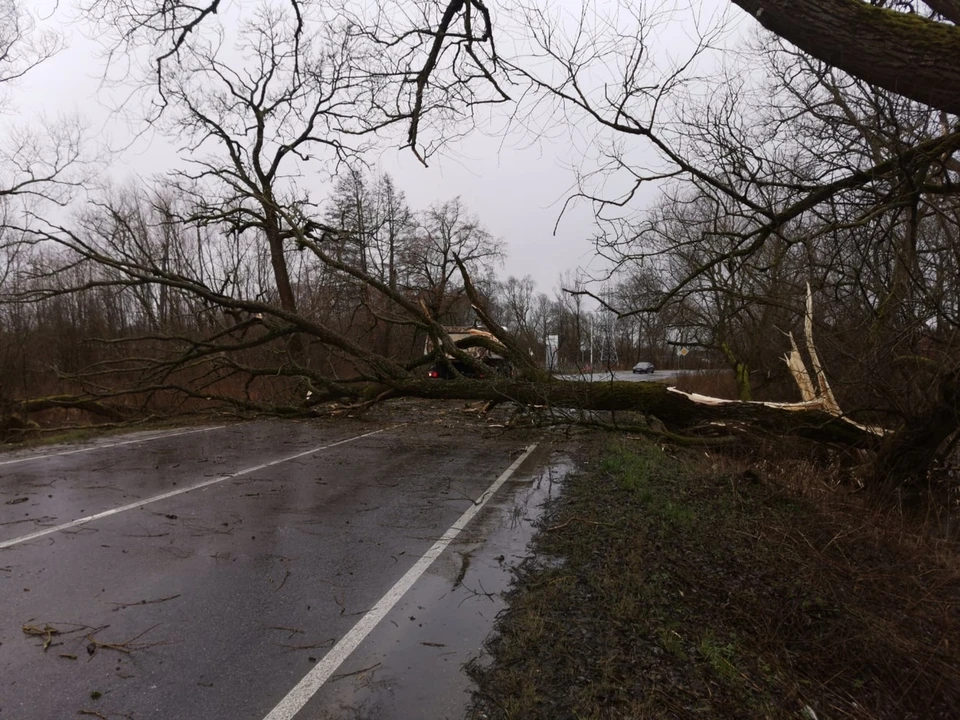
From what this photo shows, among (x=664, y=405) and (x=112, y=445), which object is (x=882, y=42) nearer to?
(x=664, y=405)

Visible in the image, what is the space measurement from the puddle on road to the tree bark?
3.96 metres

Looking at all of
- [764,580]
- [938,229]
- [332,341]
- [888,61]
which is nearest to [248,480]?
[332,341]

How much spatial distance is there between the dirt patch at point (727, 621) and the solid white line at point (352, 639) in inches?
31.3

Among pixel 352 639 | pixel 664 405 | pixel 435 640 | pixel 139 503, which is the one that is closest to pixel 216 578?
pixel 352 639

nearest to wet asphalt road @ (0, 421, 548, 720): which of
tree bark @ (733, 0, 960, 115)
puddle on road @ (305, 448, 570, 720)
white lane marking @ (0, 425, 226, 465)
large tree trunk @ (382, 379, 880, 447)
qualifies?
puddle on road @ (305, 448, 570, 720)

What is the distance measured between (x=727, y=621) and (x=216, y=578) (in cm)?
371

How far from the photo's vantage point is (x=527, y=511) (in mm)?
7102

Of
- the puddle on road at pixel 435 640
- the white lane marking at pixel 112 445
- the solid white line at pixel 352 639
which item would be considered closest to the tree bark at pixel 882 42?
the puddle on road at pixel 435 640

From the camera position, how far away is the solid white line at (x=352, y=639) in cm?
306

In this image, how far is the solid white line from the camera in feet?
10.0

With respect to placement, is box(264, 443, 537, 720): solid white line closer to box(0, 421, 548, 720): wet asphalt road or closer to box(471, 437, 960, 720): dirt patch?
box(0, 421, 548, 720): wet asphalt road

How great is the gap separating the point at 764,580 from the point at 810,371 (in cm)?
603

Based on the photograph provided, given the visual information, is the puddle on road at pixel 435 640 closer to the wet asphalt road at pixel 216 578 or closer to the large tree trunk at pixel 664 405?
the wet asphalt road at pixel 216 578

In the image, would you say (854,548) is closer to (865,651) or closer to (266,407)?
(865,651)
